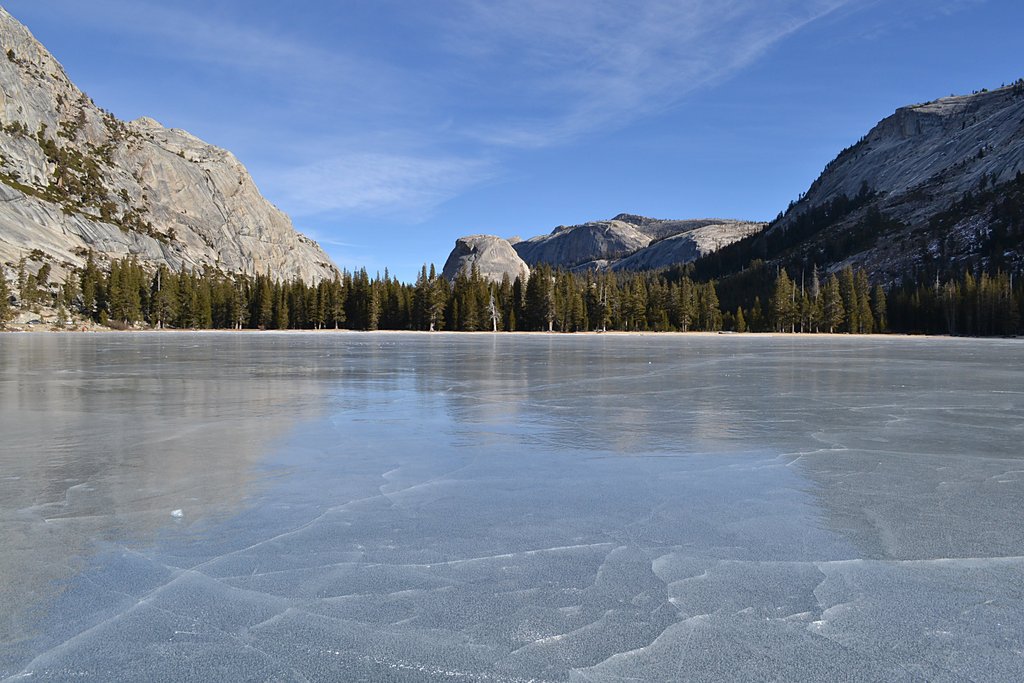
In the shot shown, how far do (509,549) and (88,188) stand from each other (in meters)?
184

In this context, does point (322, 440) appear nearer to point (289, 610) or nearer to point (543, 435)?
point (543, 435)

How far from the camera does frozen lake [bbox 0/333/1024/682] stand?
12.2 ft

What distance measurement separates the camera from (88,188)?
155 m

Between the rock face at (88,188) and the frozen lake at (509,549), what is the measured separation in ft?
392

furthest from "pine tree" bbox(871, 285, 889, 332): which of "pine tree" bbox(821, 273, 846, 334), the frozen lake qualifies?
the frozen lake

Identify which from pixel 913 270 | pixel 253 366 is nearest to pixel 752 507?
pixel 253 366

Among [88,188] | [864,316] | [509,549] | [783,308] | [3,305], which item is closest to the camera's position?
[509,549]

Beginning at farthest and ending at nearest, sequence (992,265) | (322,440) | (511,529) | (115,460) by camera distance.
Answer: (992,265), (322,440), (115,460), (511,529)

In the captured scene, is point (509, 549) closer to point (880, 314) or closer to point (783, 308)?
point (783, 308)

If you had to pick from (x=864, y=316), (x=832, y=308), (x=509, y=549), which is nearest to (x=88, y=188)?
(x=832, y=308)

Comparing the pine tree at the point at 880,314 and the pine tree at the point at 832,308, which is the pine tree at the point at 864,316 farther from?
the pine tree at the point at 832,308

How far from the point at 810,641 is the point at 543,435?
7.21m

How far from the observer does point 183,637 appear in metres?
3.92

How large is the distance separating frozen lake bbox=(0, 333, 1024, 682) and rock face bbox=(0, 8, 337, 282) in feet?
392
